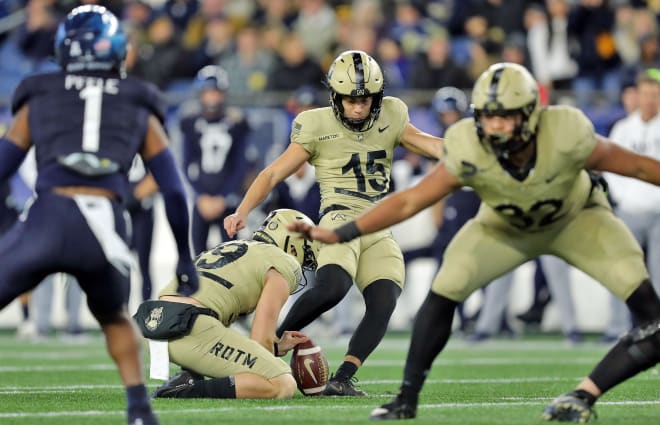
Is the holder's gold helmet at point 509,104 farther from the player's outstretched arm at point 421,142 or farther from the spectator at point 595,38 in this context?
the spectator at point 595,38

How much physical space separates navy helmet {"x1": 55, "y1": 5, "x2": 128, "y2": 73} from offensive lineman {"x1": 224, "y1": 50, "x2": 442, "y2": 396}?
195 cm

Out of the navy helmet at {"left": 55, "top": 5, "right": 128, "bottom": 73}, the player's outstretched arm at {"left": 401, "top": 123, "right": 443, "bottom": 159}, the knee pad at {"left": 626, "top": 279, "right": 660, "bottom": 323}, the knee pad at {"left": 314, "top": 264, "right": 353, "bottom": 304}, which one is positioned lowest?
the knee pad at {"left": 626, "top": 279, "right": 660, "bottom": 323}

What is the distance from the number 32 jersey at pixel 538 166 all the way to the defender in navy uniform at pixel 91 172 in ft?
3.77

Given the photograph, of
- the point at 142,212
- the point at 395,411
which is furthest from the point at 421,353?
the point at 142,212

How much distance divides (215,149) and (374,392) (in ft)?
17.9

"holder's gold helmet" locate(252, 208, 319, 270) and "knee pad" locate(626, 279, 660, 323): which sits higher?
"holder's gold helmet" locate(252, 208, 319, 270)

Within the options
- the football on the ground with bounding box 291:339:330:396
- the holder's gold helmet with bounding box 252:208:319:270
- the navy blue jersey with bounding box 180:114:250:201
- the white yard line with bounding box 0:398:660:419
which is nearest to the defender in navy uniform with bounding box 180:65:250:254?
the navy blue jersey with bounding box 180:114:250:201

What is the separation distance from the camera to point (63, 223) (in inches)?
197

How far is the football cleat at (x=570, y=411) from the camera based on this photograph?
18.0 feet

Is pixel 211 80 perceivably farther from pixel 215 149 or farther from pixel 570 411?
pixel 570 411

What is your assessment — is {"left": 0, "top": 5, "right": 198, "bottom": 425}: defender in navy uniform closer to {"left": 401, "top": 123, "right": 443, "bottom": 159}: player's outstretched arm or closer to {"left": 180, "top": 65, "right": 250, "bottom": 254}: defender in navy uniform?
{"left": 401, "top": 123, "right": 443, "bottom": 159}: player's outstretched arm

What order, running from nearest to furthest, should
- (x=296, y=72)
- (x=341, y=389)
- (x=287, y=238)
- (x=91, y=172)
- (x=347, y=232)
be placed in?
(x=91, y=172), (x=347, y=232), (x=341, y=389), (x=287, y=238), (x=296, y=72)

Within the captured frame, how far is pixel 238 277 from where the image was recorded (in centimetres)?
705

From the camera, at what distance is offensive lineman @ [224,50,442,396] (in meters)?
7.12
